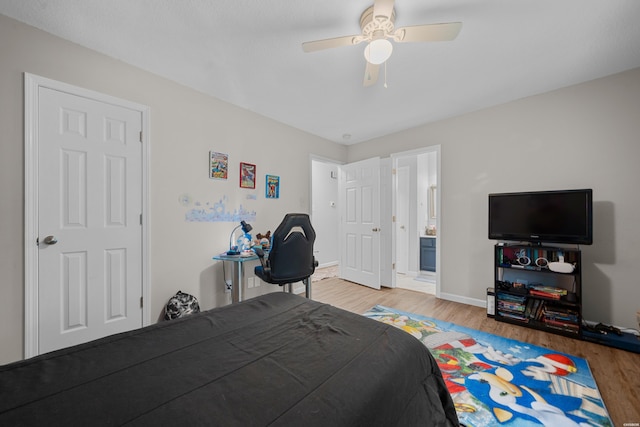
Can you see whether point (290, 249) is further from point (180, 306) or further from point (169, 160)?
point (169, 160)

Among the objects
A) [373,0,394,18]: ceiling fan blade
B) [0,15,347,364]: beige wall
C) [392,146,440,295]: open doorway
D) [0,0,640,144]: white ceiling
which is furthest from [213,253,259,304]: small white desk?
[392,146,440,295]: open doorway

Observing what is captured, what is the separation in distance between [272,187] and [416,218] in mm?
3047

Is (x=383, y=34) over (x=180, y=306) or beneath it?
over

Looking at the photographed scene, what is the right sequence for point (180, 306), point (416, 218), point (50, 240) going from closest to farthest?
point (50, 240)
point (180, 306)
point (416, 218)

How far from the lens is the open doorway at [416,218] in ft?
16.0

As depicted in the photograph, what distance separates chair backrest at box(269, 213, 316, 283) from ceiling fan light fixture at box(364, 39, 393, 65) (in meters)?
1.44

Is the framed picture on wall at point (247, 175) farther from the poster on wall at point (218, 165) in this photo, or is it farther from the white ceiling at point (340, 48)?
the white ceiling at point (340, 48)

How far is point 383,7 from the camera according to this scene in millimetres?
1451

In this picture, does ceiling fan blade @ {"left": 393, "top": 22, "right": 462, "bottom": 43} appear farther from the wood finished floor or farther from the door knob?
the door knob

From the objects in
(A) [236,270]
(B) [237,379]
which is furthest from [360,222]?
(B) [237,379]

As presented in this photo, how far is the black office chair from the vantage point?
2.41 meters

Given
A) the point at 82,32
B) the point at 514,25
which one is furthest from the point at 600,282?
the point at 82,32

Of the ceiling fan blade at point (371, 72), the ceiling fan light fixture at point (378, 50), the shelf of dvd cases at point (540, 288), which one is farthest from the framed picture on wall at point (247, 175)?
the shelf of dvd cases at point (540, 288)

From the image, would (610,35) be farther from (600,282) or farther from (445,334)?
(445,334)
